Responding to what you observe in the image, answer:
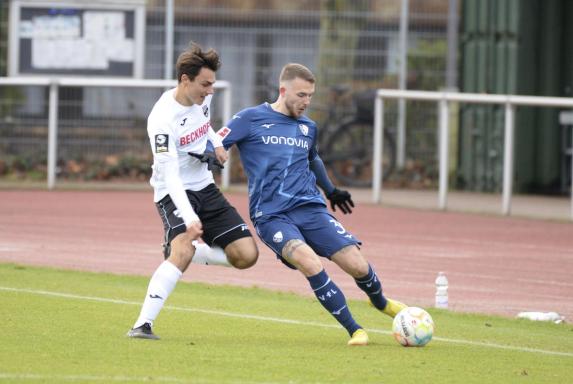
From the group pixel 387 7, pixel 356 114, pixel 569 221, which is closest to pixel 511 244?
pixel 569 221

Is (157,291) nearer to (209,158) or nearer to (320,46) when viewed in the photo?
(209,158)

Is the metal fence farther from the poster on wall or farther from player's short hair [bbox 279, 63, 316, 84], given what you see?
player's short hair [bbox 279, 63, 316, 84]

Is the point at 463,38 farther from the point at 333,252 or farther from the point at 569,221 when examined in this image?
the point at 333,252

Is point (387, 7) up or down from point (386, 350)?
up

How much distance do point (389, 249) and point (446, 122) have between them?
513 cm

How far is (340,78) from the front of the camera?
25.7 meters

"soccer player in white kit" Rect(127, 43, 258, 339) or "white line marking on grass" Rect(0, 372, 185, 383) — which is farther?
"soccer player in white kit" Rect(127, 43, 258, 339)

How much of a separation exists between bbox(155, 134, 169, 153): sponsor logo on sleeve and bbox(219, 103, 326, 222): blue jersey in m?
0.63

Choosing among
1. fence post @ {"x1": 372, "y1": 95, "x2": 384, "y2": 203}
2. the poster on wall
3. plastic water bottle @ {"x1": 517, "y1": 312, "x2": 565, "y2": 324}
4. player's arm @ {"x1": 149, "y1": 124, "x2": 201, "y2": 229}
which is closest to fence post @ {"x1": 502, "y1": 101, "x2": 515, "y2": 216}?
fence post @ {"x1": 372, "y1": 95, "x2": 384, "y2": 203}

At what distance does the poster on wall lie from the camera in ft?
79.3

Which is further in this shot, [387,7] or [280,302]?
[387,7]

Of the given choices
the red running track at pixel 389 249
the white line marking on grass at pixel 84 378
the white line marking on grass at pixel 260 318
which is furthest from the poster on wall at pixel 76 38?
the white line marking on grass at pixel 84 378

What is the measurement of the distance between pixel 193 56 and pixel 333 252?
5.25 feet

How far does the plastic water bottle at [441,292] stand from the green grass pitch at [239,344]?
0.17m
